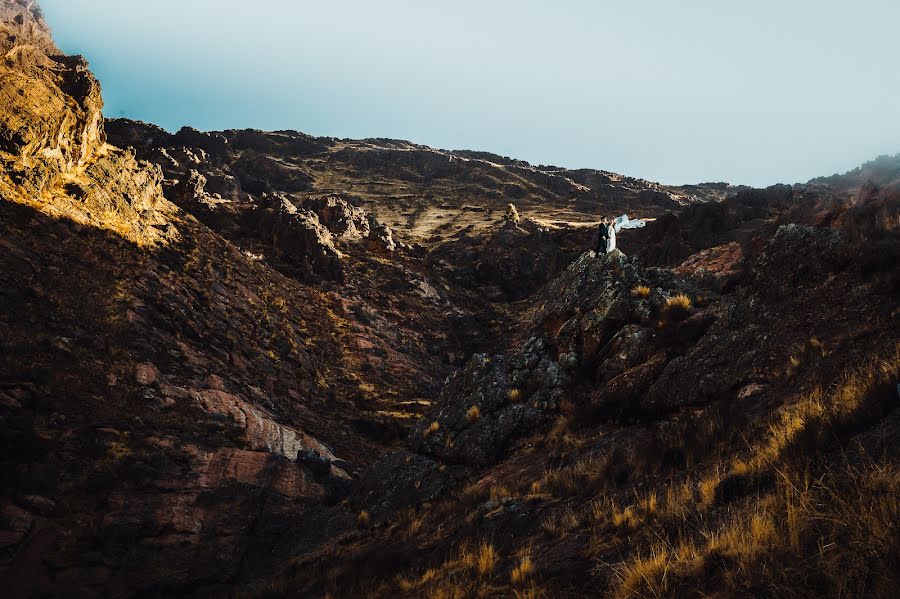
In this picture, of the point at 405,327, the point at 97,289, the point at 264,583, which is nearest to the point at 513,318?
the point at 405,327

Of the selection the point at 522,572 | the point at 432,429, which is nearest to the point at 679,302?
the point at 432,429

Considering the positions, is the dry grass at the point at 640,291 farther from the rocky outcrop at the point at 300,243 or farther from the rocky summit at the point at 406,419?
the rocky outcrop at the point at 300,243

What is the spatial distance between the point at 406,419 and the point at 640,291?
15360 mm

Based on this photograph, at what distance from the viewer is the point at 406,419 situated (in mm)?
24641

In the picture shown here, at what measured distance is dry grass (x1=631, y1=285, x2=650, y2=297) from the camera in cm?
1348

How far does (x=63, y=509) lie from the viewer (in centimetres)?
1082

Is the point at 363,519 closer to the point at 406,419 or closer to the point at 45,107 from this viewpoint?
the point at 406,419

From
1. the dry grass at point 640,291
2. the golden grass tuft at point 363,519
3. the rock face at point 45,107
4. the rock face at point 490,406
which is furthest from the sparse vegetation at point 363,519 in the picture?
the rock face at point 45,107

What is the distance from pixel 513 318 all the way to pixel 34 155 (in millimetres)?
37092

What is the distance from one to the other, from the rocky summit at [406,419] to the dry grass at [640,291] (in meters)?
0.29

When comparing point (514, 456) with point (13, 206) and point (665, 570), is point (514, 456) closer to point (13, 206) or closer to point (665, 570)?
point (665, 570)

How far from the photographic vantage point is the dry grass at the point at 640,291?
13477 mm

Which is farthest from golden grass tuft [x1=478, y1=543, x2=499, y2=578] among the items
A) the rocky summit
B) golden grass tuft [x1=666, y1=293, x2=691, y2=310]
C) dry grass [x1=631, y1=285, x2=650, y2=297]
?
dry grass [x1=631, y1=285, x2=650, y2=297]

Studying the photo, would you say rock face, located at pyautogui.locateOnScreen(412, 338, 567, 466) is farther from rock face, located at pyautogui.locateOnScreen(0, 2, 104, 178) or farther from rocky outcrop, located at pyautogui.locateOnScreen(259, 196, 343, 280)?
rocky outcrop, located at pyautogui.locateOnScreen(259, 196, 343, 280)
